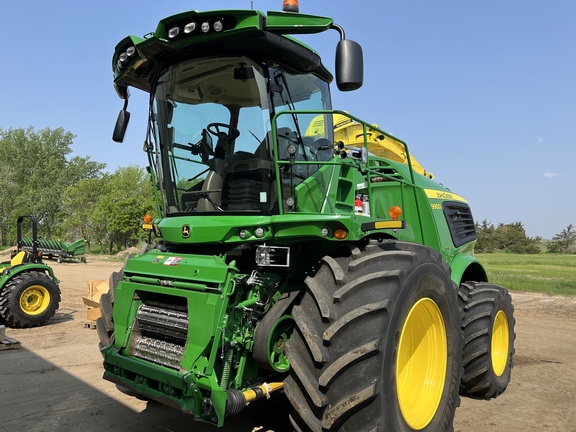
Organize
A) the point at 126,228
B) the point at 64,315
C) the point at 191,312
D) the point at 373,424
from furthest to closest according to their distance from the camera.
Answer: the point at 126,228 → the point at 64,315 → the point at 191,312 → the point at 373,424

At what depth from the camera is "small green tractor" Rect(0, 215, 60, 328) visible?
894 centimetres

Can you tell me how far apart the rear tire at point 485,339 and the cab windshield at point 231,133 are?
2522 millimetres

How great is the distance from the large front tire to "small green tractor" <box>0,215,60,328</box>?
7.98 m

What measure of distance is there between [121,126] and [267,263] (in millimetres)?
2332

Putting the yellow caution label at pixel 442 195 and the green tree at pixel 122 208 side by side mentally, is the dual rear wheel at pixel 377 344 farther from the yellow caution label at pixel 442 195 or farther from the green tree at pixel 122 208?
the green tree at pixel 122 208

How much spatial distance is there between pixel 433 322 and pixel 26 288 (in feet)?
27.4

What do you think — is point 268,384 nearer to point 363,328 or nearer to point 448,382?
point 363,328

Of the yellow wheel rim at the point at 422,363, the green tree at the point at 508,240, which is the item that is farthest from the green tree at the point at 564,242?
the yellow wheel rim at the point at 422,363

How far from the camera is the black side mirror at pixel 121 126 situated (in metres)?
4.63

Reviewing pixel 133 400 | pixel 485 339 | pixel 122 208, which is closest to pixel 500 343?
pixel 485 339

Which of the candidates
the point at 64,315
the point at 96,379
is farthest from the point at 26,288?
the point at 96,379

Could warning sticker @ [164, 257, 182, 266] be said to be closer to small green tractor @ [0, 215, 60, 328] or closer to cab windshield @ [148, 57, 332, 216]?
cab windshield @ [148, 57, 332, 216]

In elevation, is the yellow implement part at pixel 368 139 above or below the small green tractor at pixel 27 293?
above

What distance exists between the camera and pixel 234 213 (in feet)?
12.2
